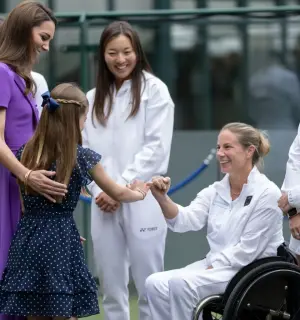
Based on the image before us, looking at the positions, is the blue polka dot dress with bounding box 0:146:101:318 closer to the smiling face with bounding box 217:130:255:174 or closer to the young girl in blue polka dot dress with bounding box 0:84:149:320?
the young girl in blue polka dot dress with bounding box 0:84:149:320

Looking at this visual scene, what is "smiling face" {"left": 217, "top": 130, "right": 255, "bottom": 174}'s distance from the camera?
5977 millimetres

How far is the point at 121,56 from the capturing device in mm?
6344

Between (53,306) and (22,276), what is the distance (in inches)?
7.7


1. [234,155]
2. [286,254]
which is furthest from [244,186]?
[286,254]

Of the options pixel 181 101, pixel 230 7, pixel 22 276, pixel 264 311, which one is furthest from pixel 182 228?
pixel 230 7

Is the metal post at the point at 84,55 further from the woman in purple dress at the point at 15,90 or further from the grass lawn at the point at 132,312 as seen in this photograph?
the woman in purple dress at the point at 15,90

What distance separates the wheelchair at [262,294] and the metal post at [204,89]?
2.44 m

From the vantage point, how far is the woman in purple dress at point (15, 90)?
18.4ft

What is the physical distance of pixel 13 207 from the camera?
564 cm

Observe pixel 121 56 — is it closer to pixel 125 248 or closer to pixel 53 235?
pixel 125 248

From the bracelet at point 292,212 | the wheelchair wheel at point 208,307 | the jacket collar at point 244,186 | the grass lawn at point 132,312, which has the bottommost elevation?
the grass lawn at point 132,312

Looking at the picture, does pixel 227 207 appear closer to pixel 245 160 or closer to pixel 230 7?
pixel 245 160

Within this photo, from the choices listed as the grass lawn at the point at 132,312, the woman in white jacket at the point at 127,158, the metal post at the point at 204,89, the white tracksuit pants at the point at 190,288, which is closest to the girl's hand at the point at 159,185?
the woman in white jacket at the point at 127,158

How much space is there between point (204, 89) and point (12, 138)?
2.78m
